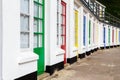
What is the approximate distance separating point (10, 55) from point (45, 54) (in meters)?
3.69

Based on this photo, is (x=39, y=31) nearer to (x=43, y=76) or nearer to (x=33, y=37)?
(x=33, y=37)

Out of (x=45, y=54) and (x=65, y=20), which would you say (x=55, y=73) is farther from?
(x=65, y=20)

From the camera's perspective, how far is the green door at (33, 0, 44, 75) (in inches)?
400

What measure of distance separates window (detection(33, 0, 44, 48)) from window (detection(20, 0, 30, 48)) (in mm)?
1113

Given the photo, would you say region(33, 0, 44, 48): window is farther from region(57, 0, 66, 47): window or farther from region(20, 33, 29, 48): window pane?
region(57, 0, 66, 47): window

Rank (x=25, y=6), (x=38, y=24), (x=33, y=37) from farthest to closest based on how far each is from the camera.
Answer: (x=38, y=24)
(x=33, y=37)
(x=25, y=6)

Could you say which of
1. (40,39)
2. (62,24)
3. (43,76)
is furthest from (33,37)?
(62,24)

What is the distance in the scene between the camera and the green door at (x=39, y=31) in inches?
400

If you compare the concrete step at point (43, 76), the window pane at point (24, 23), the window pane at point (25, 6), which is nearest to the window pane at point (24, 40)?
the window pane at point (24, 23)

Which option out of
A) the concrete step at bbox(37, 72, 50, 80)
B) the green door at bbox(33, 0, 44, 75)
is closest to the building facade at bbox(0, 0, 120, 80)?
the green door at bbox(33, 0, 44, 75)

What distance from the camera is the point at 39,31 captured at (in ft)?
34.5

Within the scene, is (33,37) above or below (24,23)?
below

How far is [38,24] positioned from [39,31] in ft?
0.80

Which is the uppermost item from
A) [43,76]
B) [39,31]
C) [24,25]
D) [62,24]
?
[62,24]
